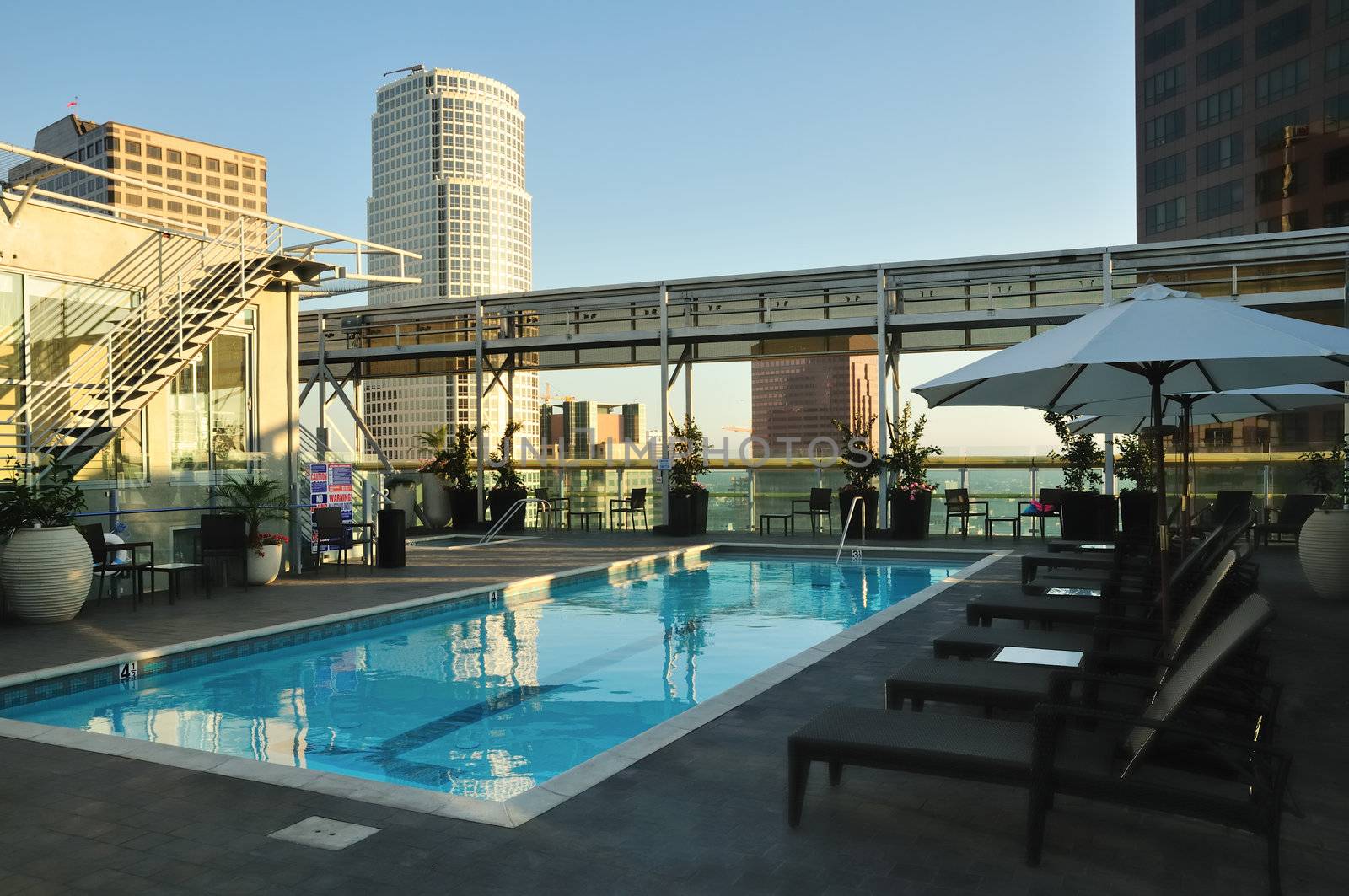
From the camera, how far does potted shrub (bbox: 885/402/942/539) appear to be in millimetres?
14914

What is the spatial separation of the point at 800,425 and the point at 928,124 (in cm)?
589

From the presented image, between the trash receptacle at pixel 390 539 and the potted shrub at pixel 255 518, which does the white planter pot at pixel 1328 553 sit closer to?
the trash receptacle at pixel 390 539

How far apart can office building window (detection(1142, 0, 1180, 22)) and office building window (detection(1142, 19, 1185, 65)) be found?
85 cm

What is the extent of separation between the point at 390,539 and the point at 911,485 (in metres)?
7.90

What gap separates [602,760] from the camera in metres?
4.13

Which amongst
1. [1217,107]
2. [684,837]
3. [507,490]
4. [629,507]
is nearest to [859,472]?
[629,507]

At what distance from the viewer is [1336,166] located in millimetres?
43250

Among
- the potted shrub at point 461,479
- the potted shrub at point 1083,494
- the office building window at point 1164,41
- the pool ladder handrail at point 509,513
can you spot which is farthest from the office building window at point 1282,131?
the potted shrub at point 461,479

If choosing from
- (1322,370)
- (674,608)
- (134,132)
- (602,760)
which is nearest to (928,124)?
(674,608)

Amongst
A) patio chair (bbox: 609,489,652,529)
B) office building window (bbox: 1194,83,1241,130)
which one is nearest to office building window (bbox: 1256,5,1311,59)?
office building window (bbox: 1194,83,1241,130)

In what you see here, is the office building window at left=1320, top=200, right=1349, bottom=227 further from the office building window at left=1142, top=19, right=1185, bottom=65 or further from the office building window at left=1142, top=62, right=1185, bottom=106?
the office building window at left=1142, top=19, right=1185, bottom=65

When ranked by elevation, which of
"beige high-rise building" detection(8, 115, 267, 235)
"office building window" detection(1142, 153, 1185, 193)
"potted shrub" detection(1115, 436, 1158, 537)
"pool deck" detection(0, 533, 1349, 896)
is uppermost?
"beige high-rise building" detection(8, 115, 267, 235)

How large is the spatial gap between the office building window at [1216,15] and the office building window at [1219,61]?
97cm

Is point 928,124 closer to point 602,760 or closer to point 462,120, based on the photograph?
point 602,760
